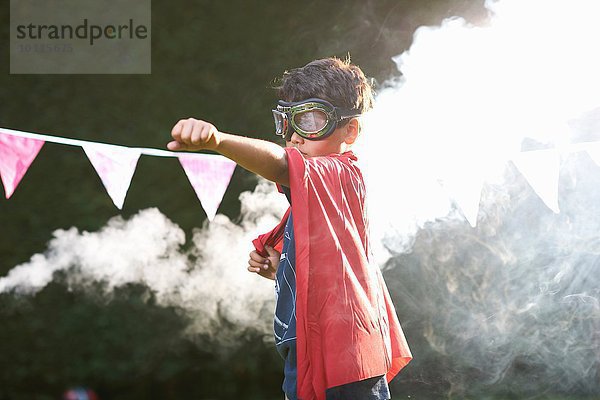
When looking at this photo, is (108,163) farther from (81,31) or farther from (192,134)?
(192,134)

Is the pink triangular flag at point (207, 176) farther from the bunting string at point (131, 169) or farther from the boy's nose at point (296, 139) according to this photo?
the boy's nose at point (296, 139)

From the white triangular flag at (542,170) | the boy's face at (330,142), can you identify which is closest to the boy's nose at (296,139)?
the boy's face at (330,142)

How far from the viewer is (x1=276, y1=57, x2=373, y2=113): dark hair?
220cm

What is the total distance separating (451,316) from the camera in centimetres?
422

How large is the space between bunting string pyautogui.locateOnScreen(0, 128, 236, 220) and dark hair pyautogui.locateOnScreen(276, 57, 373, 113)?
3.77 ft

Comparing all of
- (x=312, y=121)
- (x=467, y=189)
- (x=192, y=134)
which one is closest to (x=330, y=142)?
→ (x=312, y=121)

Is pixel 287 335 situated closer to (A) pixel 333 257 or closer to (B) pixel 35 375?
(A) pixel 333 257

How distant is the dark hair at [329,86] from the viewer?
220cm

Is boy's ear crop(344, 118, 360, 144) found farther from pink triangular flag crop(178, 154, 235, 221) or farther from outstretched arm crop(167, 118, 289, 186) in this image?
pink triangular flag crop(178, 154, 235, 221)

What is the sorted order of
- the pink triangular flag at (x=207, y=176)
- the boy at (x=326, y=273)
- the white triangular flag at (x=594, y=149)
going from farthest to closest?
the white triangular flag at (x=594, y=149), the pink triangular flag at (x=207, y=176), the boy at (x=326, y=273)

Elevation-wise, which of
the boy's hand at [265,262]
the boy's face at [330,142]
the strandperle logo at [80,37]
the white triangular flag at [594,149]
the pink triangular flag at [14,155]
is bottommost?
the boy's hand at [265,262]

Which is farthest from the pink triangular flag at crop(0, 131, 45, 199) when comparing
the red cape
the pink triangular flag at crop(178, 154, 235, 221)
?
the red cape

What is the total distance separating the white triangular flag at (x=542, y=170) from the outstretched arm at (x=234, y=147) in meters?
1.79

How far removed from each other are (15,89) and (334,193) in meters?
2.91
